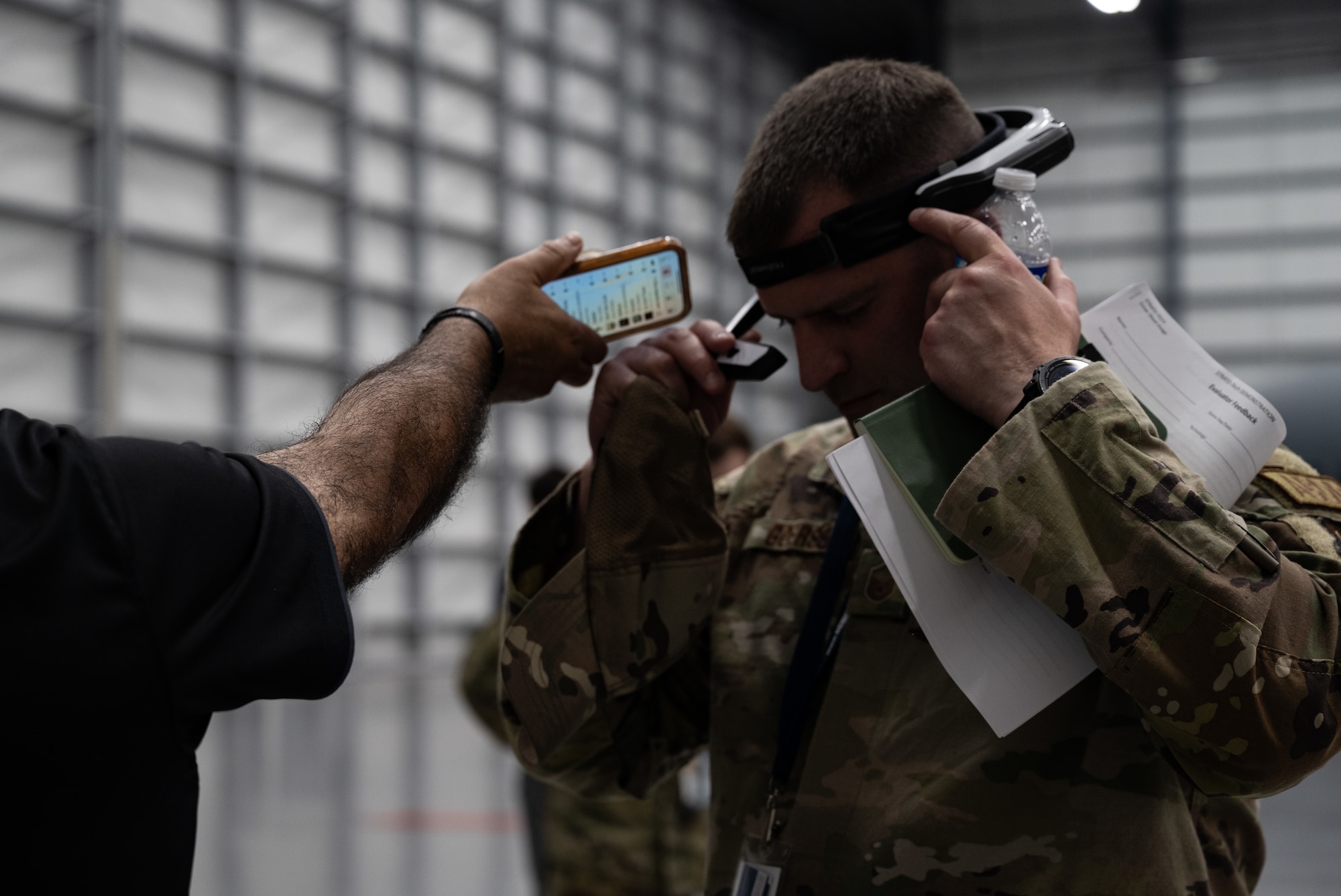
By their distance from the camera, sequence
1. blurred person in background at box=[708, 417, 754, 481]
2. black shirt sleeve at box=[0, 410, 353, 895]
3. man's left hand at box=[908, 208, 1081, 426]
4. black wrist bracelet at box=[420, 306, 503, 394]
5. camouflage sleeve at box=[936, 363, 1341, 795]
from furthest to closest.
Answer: blurred person in background at box=[708, 417, 754, 481] < black wrist bracelet at box=[420, 306, 503, 394] < man's left hand at box=[908, 208, 1081, 426] < camouflage sleeve at box=[936, 363, 1341, 795] < black shirt sleeve at box=[0, 410, 353, 895]

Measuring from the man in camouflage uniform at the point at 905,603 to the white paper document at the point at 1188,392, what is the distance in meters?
0.07

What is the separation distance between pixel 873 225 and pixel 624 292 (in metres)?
0.41

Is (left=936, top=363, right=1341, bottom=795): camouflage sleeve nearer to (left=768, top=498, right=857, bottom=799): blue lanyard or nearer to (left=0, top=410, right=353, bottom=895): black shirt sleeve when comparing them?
(left=768, top=498, right=857, bottom=799): blue lanyard

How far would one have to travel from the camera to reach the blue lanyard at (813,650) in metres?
1.50

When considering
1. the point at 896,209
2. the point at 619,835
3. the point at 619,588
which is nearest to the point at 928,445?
the point at 896,209

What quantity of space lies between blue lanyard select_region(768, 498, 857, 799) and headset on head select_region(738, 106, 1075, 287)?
1.14ft

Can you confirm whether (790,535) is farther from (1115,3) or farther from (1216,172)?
(1216,172)

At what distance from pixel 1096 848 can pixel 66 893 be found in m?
1.06

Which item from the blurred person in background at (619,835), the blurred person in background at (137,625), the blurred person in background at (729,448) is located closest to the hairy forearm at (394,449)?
the blurred person in background at (137,625)

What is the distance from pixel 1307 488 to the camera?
1353 mm

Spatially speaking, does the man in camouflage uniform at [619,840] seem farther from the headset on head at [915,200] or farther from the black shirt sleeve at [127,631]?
the black shirt sleeve at [127,631]

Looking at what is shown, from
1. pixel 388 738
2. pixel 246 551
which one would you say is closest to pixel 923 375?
pixel 246 551

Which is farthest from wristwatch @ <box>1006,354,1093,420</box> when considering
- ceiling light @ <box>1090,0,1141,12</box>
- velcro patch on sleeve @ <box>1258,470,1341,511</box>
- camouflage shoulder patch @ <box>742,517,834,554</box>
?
ceiling light @ <box>1090,0,1141,12</box>

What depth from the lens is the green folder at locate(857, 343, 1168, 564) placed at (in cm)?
125
